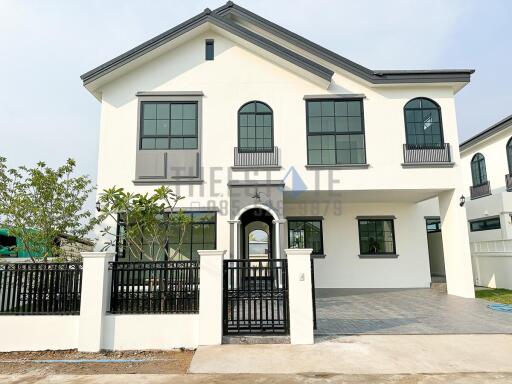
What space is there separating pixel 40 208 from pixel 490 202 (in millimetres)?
16495

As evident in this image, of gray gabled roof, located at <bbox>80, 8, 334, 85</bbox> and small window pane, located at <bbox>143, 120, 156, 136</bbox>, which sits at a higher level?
gray gabled roof, located at <bbox>80, 8, 334, 85</bbox>

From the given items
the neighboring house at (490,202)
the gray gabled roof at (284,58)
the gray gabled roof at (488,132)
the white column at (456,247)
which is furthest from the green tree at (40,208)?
the gray gabled roof at (488,132)

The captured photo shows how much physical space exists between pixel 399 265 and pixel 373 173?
13.7 feet

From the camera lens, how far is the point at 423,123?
1097 cm

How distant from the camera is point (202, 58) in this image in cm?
1120

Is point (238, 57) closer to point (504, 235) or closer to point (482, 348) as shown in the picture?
point (482, 348)

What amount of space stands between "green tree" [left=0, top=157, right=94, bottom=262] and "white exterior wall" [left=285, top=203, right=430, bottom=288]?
23.7ft

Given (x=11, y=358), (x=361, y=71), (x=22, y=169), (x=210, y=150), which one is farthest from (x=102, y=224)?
(x=361, y=71)

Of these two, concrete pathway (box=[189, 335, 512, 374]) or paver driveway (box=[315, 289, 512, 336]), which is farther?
paver driveway (box=[315, 289, 512, 336])

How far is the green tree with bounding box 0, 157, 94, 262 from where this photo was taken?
8.65 m

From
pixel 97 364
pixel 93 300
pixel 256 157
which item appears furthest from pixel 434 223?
pixel 97 364

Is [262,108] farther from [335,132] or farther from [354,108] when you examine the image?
[354,108]

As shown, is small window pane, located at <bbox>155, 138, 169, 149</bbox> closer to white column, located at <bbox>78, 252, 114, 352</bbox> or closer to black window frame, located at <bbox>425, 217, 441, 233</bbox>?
white column, located at <bbox>78, 252, 114, 352</bbox>

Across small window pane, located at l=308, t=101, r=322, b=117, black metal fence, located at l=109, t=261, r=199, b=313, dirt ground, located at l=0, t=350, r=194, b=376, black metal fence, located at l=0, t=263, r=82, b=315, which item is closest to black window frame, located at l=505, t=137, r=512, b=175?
small window pane, located at l=308, t=101, r=322, b=117
